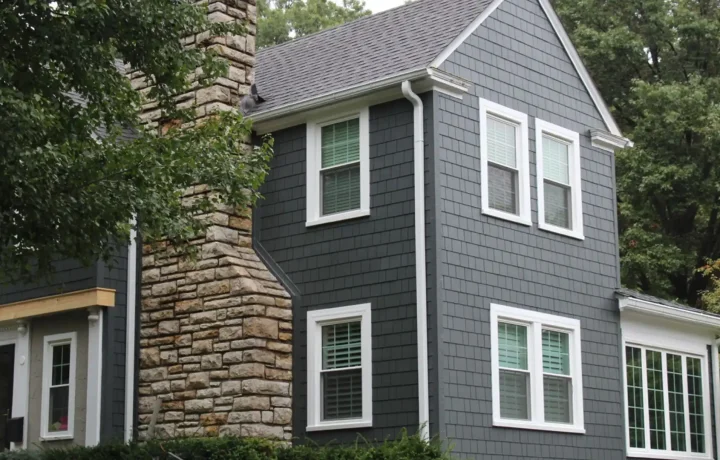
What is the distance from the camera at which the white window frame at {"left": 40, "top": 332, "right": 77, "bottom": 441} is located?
16366mm

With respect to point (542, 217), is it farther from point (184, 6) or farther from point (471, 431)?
point (184, 6)

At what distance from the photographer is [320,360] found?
50.6 feet

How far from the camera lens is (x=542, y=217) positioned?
53.2 feet

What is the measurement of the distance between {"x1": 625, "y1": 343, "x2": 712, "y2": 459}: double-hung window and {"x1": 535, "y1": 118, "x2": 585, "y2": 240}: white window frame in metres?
2.20

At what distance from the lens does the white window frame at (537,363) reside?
15.0 meters

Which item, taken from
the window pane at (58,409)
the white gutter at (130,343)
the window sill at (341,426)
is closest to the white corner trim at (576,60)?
the window sill at (341,426)

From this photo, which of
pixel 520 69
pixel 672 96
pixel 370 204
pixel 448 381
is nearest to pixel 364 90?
pixel 370 204

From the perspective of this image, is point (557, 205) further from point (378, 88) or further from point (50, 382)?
point (50, 382)

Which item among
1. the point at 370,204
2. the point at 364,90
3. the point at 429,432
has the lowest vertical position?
the point at 429,432

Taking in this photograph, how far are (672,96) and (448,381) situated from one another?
13.5m

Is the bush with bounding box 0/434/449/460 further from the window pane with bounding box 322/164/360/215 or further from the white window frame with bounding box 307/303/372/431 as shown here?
the window pane with bounding box 322/164/360/215

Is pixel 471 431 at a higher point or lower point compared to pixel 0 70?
lower

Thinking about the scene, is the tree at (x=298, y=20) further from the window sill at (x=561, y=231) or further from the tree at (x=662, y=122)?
the window sill at (x=561, y=231)

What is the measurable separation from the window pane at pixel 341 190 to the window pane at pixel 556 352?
323cm
